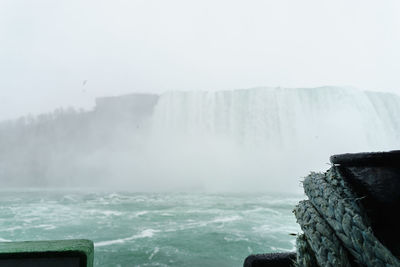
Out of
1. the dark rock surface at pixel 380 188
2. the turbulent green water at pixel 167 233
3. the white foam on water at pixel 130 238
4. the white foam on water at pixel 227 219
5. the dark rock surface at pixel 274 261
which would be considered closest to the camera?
the dark rock surface at pixel 380 188

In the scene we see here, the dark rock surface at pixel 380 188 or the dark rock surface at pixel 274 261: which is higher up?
the dark rock surface at pixel 380 188

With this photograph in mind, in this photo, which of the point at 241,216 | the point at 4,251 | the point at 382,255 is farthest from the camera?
the point at 241,216

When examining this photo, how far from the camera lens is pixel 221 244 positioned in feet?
41.8

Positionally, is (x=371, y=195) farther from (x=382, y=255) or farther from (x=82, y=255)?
(x=82, y=255)

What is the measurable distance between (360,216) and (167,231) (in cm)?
1590

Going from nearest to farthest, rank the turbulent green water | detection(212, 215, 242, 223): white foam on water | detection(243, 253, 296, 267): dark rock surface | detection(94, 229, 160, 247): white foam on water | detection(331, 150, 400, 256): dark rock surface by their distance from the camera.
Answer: detection(331, 150, 400, 256): dark rock surface
detection(243, 253, 296, 267): dark rock surface
the turbulent green water
detection(94, 229, 160, 247): white foam on water
detection(212, 215, 242, 223): white foam on water

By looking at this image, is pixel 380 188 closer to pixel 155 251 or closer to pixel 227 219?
pixel 155 251

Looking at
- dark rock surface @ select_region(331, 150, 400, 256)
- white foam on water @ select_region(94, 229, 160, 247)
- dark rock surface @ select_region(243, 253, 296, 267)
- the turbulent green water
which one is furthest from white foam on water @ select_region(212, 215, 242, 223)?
dark rock surface @ select_region(331, 150, 400, 256)

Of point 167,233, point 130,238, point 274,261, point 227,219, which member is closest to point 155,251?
point 130,238

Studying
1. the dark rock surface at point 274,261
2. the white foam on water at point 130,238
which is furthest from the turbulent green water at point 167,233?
the dark rock surface at point 274,261

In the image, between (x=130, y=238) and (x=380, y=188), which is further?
(x=130, y=238)

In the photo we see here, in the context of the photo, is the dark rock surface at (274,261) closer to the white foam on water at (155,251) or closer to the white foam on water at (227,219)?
the white foam on water at (155,251)

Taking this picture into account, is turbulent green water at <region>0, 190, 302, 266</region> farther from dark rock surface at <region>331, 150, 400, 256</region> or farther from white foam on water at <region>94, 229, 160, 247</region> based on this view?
dark rock surface at <region>331, 150, 400, 256</region>

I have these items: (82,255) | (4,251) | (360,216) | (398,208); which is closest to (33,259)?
(4,251)
